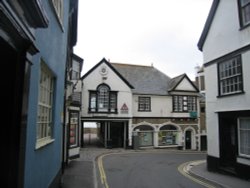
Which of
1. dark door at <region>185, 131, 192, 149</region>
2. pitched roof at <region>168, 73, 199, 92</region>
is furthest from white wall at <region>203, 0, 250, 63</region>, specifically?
dark door at <region>185, 131, 192, 149</region>

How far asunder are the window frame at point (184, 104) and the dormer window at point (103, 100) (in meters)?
7.52

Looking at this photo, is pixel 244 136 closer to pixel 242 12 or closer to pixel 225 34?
pixel 225 34

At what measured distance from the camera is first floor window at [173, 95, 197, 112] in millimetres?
30906

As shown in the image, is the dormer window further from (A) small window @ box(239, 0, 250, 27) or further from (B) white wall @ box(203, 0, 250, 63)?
(A) small window @ box(239, 0, 250, 27)

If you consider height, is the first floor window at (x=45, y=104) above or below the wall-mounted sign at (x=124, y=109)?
below

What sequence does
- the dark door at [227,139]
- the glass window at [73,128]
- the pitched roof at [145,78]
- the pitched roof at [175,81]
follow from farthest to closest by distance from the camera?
the pitched roof at [175,81], the pitched roof at [145,78], the glass window at [73,128], the dark door at [227,139]

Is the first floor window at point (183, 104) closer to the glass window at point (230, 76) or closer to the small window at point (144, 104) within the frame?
the small window at point (144, 104)

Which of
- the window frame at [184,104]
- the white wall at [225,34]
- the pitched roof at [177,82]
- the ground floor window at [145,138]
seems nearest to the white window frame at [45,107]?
the white wall at [225,34]

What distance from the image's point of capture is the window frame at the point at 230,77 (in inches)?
505

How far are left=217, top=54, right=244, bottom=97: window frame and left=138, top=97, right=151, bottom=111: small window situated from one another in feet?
52.0

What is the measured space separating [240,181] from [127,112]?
17.6 meters

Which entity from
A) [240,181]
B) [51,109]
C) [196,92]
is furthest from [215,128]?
[196,92]

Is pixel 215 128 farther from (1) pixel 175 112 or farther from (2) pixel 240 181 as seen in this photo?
(1) pixel 175 112

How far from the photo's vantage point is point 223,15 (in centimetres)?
1417
